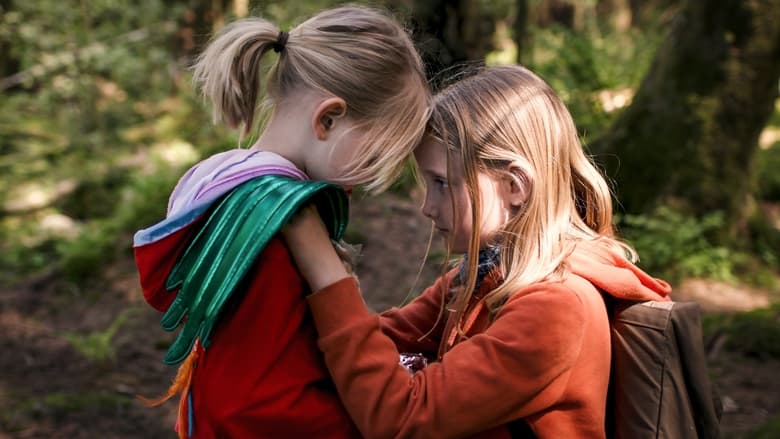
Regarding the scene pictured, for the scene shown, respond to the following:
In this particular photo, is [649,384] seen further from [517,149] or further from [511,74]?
[511,74]

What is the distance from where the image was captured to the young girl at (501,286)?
1.87 metres

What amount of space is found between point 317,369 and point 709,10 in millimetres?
5280

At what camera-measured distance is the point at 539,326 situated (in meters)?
1.89

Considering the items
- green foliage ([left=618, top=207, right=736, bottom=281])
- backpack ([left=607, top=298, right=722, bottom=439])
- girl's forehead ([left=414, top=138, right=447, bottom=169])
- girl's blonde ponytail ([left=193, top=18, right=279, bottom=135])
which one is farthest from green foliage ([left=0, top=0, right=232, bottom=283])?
backpack ([left=607, top=298, right=722, bottom=439])

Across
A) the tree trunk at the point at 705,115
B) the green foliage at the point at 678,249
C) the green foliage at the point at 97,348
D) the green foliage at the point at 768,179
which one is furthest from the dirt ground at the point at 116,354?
the green foliage at the point at 768,179

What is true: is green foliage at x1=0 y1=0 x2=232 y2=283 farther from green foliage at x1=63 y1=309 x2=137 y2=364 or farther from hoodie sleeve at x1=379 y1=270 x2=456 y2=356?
hoodie sleeve at x1=379 y1=270 x2=456 y2=356

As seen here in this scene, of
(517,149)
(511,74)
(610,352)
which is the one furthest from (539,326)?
(511,74)

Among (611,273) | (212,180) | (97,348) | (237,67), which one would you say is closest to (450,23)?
(97,348)

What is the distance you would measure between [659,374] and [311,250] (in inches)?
38.0

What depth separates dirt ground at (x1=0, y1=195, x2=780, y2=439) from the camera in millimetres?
4289

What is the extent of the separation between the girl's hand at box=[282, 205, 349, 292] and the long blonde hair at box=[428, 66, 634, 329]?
1.40ft

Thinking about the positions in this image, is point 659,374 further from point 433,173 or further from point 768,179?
point 768,179

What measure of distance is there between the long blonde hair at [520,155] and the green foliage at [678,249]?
12.2ft

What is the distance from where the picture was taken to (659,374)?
2.00 m
